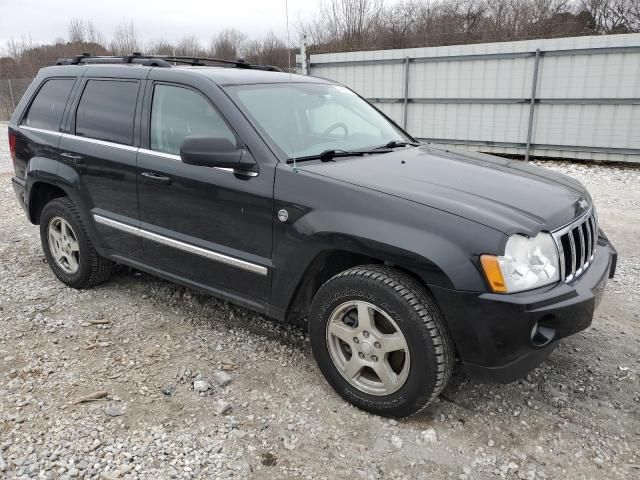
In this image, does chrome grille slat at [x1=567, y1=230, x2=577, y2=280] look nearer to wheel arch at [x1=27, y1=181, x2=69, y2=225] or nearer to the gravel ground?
the gravel ground

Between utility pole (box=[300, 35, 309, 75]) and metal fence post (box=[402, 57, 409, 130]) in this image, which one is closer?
utility pole (box=[300, 35, 309, 75])

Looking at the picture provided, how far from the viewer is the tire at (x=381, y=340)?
255 centimetres

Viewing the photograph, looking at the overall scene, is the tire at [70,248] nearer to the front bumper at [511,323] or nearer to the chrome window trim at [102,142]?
the chrome window trim at [102,142]

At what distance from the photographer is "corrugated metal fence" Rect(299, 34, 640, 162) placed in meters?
9.81

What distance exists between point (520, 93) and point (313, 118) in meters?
8.42

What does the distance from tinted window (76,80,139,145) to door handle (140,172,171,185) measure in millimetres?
334

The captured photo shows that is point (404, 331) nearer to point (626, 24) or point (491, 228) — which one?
point (491, 228)

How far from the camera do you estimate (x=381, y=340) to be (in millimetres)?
2709

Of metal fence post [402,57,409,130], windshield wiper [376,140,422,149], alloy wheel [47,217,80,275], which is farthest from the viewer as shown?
metal fence post [402,57,409,130]

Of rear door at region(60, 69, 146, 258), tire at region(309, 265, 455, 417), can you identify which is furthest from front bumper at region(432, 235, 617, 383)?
rear door at region(60, 69, 146, 258)

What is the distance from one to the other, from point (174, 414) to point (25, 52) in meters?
32.1

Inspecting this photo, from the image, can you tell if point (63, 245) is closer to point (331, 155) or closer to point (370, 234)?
point (331, 155)

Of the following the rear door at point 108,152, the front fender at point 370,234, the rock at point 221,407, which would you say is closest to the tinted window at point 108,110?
the rear door at point 108,152

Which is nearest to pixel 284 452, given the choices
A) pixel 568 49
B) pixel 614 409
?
pixel 614 409
